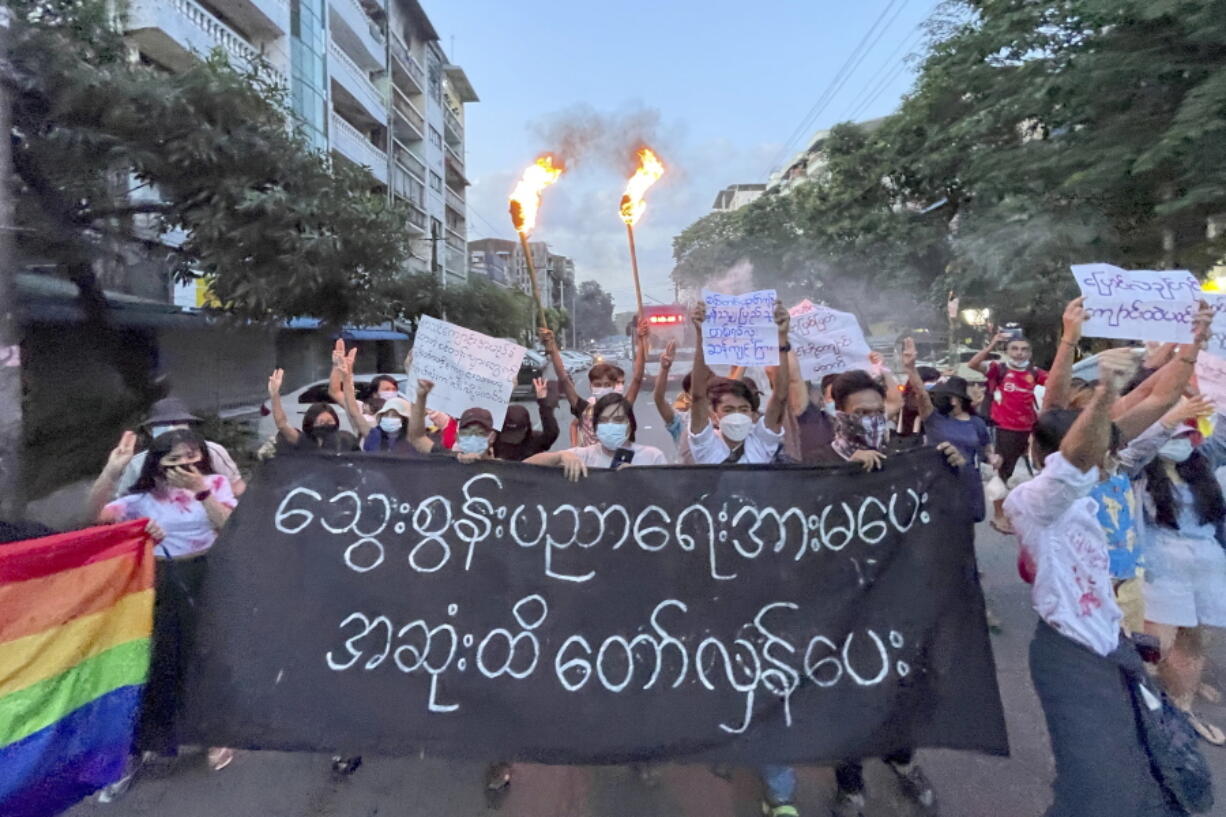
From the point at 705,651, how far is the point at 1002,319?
45.2 ft

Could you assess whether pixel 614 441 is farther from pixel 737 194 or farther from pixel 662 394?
pixel 737 194

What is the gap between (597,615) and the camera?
300 cm

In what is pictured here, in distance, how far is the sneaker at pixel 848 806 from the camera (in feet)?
10.6

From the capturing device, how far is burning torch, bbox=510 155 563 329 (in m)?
5.12

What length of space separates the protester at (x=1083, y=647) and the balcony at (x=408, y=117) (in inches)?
1362

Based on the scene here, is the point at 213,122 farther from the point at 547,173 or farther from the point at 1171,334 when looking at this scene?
the point at 1171,334

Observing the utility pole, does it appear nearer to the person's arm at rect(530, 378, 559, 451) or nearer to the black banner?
the black banner

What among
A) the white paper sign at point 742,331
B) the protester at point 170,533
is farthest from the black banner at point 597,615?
the white paper sign at point 742,331

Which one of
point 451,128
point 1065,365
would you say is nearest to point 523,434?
point 1065,365

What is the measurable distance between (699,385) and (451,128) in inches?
1872

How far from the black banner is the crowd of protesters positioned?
5.2 inches

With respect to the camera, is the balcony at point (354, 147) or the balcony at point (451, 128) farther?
the balcony at point (451, 128)

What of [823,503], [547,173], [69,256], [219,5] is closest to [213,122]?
[69,256]

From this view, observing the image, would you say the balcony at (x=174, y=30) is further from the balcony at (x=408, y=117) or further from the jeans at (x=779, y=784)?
the balcony at (x=408, y=117)
